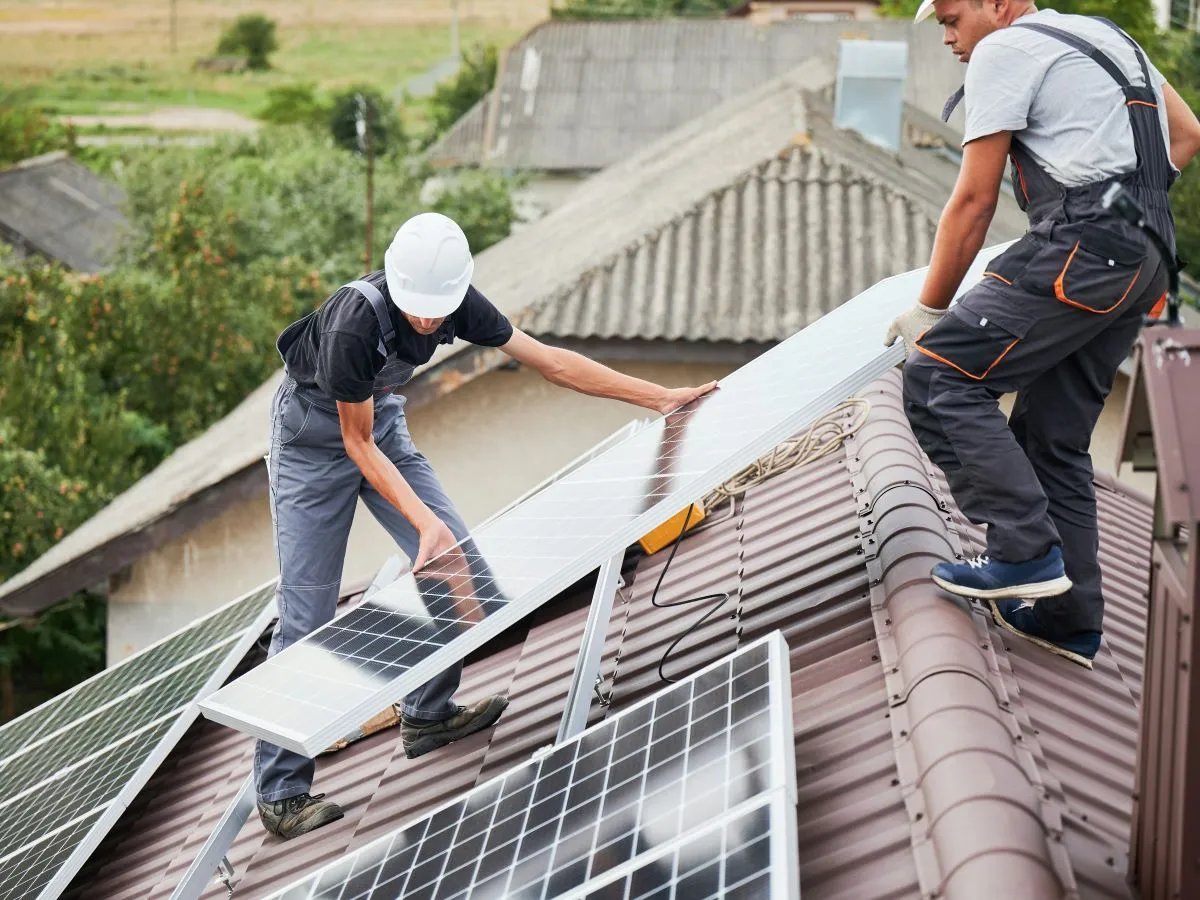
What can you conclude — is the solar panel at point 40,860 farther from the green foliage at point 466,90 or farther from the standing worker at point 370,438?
the green foliage at point 466,90

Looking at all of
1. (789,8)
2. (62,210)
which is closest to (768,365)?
(62,210)

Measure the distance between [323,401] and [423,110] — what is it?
9292 centimetres

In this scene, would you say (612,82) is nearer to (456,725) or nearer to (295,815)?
(456,725)

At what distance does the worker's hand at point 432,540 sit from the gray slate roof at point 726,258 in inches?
257

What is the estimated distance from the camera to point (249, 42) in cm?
Result: 11656

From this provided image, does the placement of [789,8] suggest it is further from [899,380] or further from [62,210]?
[899,380]

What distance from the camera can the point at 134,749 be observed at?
620cm

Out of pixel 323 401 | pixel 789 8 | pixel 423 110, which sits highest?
pixel 323 401

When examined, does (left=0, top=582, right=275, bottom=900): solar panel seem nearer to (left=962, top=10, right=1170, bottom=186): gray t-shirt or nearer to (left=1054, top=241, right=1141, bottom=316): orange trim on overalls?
(left=1054, top=241, right=1141, bottom=316): orange trim on overalls

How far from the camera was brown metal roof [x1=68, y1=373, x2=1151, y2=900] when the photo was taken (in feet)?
10.7

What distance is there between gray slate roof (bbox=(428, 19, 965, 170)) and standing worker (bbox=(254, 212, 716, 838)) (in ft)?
157

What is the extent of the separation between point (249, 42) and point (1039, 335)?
395 ft

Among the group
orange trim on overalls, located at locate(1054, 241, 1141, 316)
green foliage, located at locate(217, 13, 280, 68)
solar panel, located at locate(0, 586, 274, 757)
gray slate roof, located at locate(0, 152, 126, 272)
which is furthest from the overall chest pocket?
green foliage, located at locate(217, 13, 280, 68)

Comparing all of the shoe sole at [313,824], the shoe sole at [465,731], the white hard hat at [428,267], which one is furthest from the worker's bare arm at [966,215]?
the shoe sole at [313,824]
